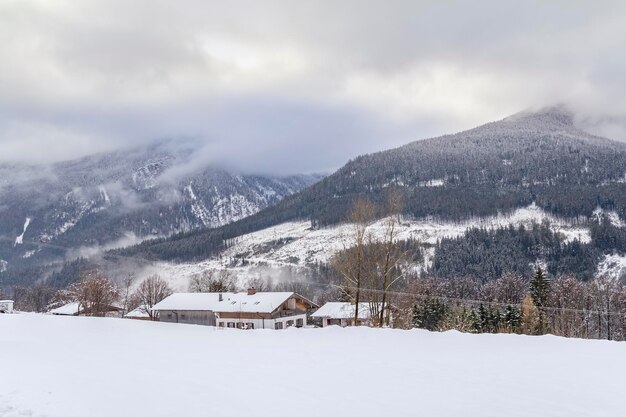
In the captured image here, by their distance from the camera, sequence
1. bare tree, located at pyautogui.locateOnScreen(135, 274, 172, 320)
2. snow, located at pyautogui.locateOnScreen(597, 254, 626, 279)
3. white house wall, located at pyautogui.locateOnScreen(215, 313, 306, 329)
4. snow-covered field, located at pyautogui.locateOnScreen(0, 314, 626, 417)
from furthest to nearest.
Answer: snow, located at pyautogui.locateOnScreen(597, 254, 626, 279) → bare tree, located at pyautogui.locateOnScreen(135, 274, 172, 320) → white house wall, located at pyautogui.locateOnScreen(215, 313, 306, 329) → snow-covered field, located at pyautogui.locateOnScreen(0, 314, 626, 417)

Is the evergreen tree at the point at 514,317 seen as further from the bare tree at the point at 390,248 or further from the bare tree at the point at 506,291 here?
the bare tree at the point at 506,291

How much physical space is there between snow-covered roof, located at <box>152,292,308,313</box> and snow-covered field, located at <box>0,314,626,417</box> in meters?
37.6

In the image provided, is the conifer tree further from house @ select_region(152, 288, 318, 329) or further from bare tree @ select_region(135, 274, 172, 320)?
bare tree @ select_region(135, 274, 172, 320)

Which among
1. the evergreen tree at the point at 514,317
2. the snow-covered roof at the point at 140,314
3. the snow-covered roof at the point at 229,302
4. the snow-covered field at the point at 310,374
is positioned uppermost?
the snow-covered field at the point at 310,374

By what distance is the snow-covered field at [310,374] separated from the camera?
10203 mm

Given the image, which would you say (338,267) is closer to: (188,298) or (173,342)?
(173,342)

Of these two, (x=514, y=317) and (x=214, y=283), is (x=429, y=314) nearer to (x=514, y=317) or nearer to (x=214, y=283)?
(x=514, y=317)

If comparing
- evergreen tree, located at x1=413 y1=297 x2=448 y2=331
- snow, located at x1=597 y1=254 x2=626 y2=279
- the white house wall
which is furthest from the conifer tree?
snow, located at x1=597 y1=254 x2=626 y2=279

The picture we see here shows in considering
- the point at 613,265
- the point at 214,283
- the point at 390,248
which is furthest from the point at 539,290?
the point at 613,265

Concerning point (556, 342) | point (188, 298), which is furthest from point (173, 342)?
point (188, 298)

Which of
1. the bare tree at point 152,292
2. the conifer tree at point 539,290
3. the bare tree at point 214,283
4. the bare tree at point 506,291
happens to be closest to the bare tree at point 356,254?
the conifer tree at point 539,290

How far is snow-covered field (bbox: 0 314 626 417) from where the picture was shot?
10203 millimetres

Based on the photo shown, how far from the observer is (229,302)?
198 ft

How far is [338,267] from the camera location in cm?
2745
